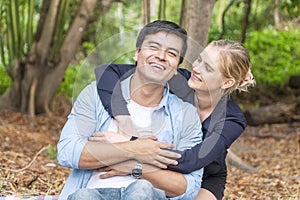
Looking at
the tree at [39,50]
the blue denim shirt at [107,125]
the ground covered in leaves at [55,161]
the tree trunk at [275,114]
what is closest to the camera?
the blue denim shirt at [107,125]

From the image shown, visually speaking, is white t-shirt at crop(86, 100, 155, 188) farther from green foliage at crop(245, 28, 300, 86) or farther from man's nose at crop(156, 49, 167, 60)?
green foliage at crop(245, 28, 300, 86)

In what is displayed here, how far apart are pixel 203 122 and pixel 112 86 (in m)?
0.52

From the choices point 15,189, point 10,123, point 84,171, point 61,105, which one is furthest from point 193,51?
point 61,105

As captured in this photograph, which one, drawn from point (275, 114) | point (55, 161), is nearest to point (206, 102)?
point (55, 161)

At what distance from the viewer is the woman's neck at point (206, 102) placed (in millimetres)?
2949

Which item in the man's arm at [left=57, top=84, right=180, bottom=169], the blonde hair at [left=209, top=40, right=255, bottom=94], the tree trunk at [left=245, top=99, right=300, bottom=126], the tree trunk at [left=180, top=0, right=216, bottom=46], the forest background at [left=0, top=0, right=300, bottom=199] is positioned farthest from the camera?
the tree trunk at [left=245, top=99, right=300, bottom=126]

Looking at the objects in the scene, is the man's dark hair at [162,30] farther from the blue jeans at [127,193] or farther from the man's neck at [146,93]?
the blue jeans at [127,193]

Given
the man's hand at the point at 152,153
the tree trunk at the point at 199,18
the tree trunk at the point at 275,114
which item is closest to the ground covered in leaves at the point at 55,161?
the tree trunk at the point at 275,114

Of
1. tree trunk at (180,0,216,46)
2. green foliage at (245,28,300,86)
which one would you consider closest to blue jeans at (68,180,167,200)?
tree trunk at (180,0,216,46)

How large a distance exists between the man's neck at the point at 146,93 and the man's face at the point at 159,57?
0.04 metres

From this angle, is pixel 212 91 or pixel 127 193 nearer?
pixel 127 193

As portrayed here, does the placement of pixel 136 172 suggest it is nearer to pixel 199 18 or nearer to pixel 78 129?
pixel 78 129

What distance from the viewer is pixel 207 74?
2.87m

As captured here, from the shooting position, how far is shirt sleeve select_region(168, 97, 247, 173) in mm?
2688
